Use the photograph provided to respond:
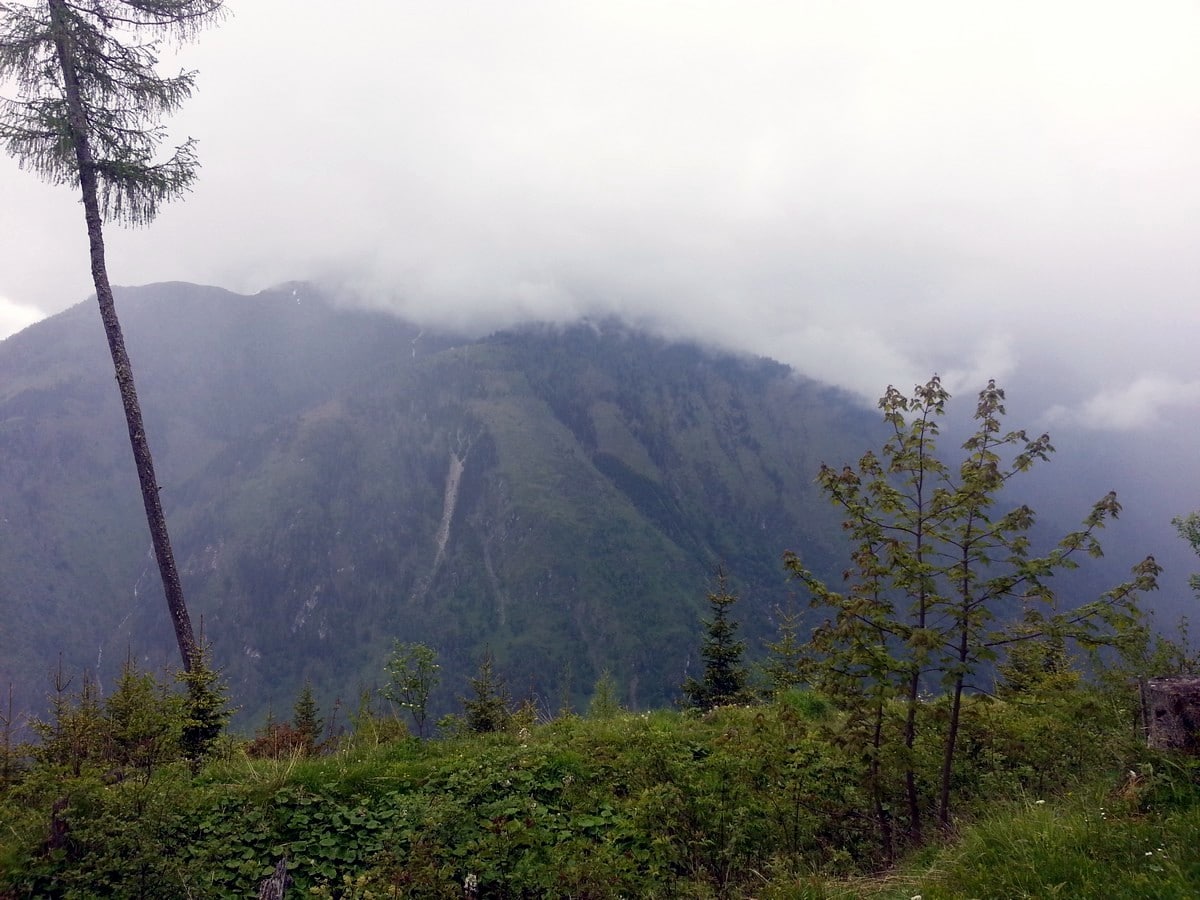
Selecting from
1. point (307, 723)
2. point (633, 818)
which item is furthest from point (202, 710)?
point (307, 723)

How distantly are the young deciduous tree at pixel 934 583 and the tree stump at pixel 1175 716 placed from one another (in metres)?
0.58

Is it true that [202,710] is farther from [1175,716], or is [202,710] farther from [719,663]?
[719,663]

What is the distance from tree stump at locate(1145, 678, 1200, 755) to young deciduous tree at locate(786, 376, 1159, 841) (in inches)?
22.9

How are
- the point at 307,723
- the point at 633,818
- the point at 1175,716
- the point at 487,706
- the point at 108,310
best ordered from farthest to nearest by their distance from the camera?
1. the point at 307,723
2. the point at 487,706
3. the point at 108,310
4. the point at 633,818
5. the point at 1175,716

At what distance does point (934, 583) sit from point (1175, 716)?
2237mm

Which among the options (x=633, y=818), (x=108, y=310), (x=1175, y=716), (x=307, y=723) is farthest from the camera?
(x=307, y=723)

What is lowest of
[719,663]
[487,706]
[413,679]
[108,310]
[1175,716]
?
[719,663]

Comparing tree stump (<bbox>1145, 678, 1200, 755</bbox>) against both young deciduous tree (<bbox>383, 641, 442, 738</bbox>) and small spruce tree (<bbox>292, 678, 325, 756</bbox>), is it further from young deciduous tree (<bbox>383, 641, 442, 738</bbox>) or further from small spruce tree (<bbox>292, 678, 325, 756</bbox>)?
young deciduous tree (<bbox>383, 641, 442, 738</bbox>)

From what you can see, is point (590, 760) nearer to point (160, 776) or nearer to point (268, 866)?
point (268, 866)

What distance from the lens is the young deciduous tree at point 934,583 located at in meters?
6.90

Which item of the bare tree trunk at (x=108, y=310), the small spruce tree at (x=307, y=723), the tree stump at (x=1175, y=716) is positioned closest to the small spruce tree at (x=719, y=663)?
the small spruce tree at (x=307, y=723)

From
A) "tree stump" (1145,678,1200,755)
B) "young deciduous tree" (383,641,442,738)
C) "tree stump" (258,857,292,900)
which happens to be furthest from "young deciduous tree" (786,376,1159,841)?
"young deciduous tree" (383,641,442,738)

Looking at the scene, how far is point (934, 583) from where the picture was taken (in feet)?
24.3

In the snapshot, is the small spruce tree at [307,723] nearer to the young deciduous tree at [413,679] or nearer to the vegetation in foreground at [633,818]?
the vegetation in foreground at [633,818]
